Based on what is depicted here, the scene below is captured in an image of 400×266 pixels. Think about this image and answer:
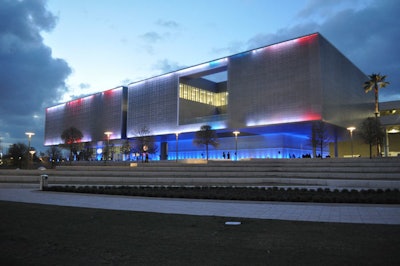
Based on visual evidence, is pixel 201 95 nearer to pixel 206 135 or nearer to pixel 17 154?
pixel 206 135

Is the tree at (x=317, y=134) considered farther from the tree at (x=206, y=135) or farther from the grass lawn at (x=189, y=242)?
the grass lawn at (x=189, y=242)

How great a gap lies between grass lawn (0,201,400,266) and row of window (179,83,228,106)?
53.8 metres

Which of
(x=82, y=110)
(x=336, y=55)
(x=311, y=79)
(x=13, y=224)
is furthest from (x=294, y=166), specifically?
(x=82, y=110)

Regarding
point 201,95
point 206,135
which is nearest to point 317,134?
point 206,135

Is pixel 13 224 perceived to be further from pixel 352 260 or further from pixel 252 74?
pixel 252 74

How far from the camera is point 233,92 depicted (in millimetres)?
51875

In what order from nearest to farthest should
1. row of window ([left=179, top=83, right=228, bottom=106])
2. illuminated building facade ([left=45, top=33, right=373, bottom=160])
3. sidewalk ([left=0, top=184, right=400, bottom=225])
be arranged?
sidewalk ([left=0, top=184, right=400, bottom=225])
illuminated building facade ([left=45, top=33, right=373, bottom=160])
row of window ([left=179, top=83, right=228, bottom=106])

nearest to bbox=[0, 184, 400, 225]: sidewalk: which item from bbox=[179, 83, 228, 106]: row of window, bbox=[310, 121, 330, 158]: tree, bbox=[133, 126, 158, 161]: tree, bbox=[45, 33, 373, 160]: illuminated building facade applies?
bbox=[310, 121, 330, 158]: tree

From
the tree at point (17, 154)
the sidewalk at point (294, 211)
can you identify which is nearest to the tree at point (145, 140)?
the tree at point (17, 154)

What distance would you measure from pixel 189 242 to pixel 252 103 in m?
44.4

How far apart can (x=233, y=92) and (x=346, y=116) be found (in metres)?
18.6

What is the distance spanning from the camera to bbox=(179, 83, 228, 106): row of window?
61.9 meters

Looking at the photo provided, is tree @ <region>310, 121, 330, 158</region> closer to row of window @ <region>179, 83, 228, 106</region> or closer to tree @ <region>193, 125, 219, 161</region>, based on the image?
tree @ <region>193, 125, 219, 161</region>

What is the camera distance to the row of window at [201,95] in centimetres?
6194
